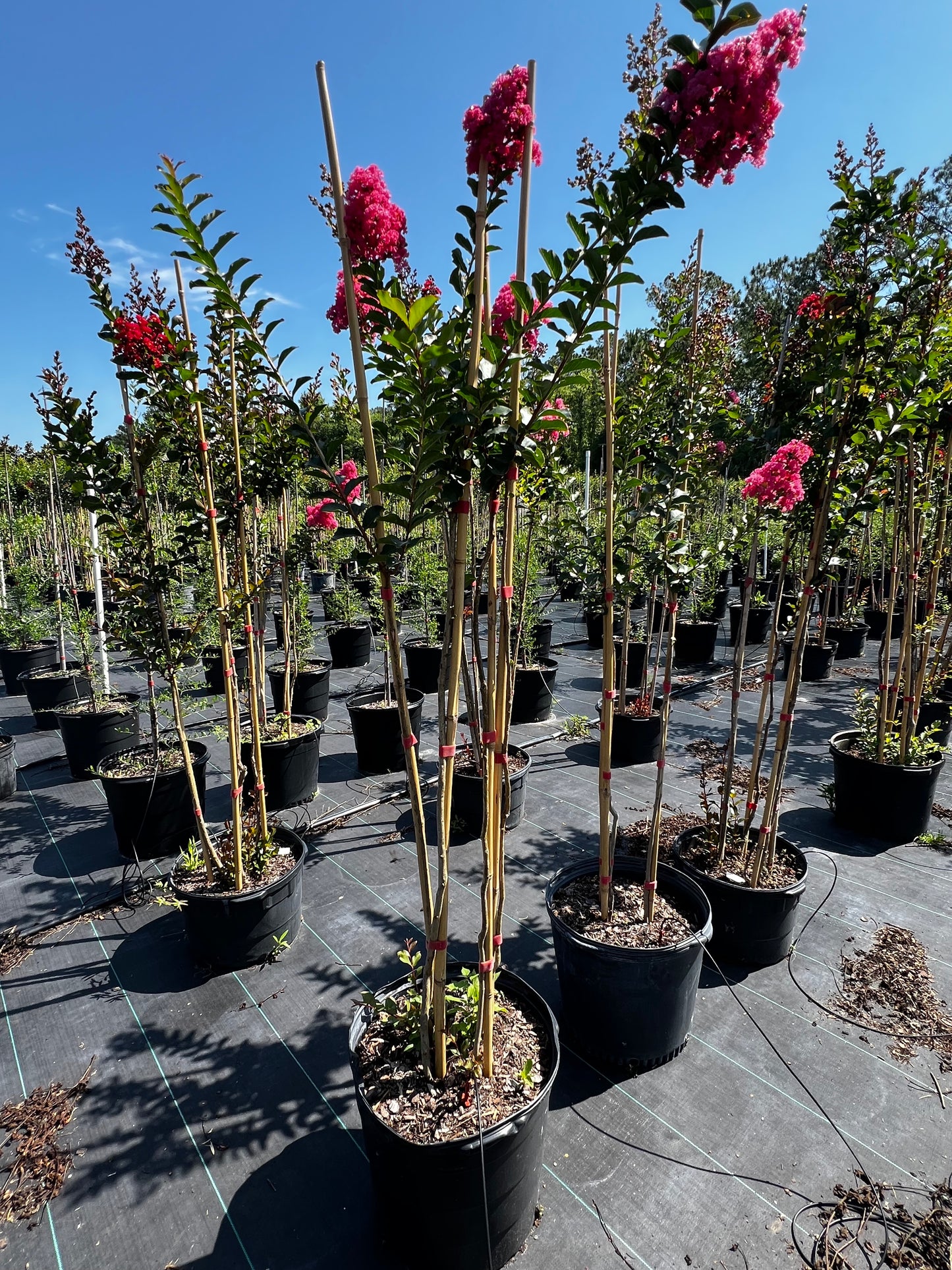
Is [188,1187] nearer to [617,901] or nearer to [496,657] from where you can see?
[617,901]

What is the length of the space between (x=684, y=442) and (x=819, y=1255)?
8.97ft

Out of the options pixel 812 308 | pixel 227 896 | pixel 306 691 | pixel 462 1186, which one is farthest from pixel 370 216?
pixel 306 691

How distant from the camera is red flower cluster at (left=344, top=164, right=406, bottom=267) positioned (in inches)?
55.0

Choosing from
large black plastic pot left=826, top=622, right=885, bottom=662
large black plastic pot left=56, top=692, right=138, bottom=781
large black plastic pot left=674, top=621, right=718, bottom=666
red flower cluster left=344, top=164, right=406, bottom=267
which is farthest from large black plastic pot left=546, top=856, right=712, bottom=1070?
large black plastic pot left=826, top=622, right=885, bottom=662

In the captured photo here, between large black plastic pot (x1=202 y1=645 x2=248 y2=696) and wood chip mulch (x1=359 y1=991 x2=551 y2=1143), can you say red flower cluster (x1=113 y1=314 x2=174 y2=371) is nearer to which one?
wood chip mulch (x1=359 y1=991 x2=551 y2=1143)

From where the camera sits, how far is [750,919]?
2662 mm

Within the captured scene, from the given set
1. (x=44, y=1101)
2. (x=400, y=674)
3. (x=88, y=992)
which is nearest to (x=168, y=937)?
(x=88, y=992)

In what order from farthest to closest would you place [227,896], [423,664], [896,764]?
[423,664]
[896,764]
[227,896]

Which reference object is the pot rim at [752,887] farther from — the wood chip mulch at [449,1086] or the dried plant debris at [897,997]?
the wood chip mulch at [449,1086]

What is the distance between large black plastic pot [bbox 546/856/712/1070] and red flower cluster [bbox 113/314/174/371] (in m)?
2.57

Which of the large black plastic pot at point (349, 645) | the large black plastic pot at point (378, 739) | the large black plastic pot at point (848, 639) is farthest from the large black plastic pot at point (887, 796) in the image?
the large black plastic pot at point (349, 645)

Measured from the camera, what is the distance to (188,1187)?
1.86 meters

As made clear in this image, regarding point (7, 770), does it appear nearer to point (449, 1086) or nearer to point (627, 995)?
point (449, 1086)

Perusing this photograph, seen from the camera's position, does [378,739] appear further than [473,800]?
Yes
